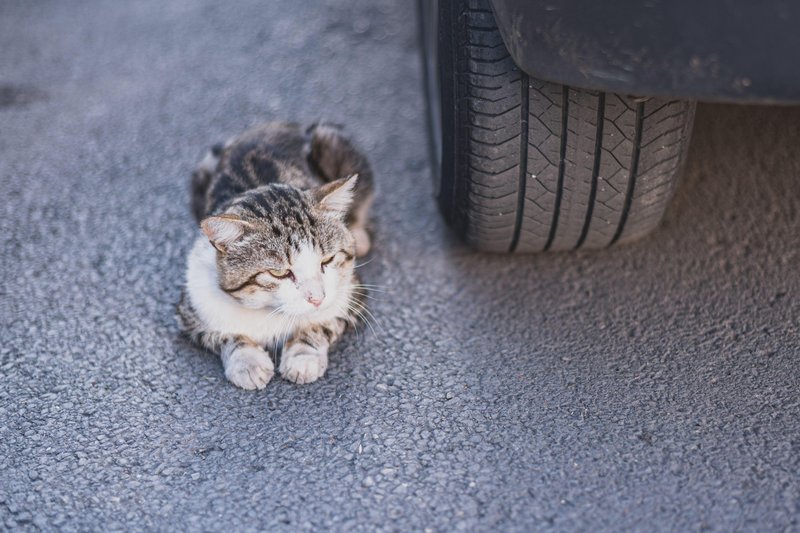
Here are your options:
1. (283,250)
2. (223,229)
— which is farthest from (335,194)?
(223,229)

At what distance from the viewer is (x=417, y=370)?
2.46m

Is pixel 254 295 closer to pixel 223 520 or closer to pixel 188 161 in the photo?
pixel 223 520

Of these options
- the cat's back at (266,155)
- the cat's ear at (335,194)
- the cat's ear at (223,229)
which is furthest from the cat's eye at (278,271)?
the cat's back at (266,155)

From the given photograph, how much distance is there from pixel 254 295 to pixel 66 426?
65 centimetres

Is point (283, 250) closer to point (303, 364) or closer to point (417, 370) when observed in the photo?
point (303, 364)

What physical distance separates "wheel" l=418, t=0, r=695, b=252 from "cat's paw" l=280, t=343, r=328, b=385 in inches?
28.1

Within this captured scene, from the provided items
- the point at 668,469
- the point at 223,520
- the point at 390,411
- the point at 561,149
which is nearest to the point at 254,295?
the point at 390,411

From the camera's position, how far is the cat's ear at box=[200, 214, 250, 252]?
2.24 m

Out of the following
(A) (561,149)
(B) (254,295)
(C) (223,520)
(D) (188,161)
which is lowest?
(D) (188,161)

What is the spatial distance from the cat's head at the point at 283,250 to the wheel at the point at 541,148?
421 millimetres

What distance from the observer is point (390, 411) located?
230 centimetres

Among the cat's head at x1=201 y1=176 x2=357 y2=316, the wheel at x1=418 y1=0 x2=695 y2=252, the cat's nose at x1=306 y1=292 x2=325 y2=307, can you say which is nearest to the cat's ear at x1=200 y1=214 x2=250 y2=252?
the cat's head at x1=201 y1=176 x2=357 y2=316

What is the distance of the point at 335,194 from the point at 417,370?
60cm

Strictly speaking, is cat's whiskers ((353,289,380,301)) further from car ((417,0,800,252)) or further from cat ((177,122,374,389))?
car ((417,0,800,252))
